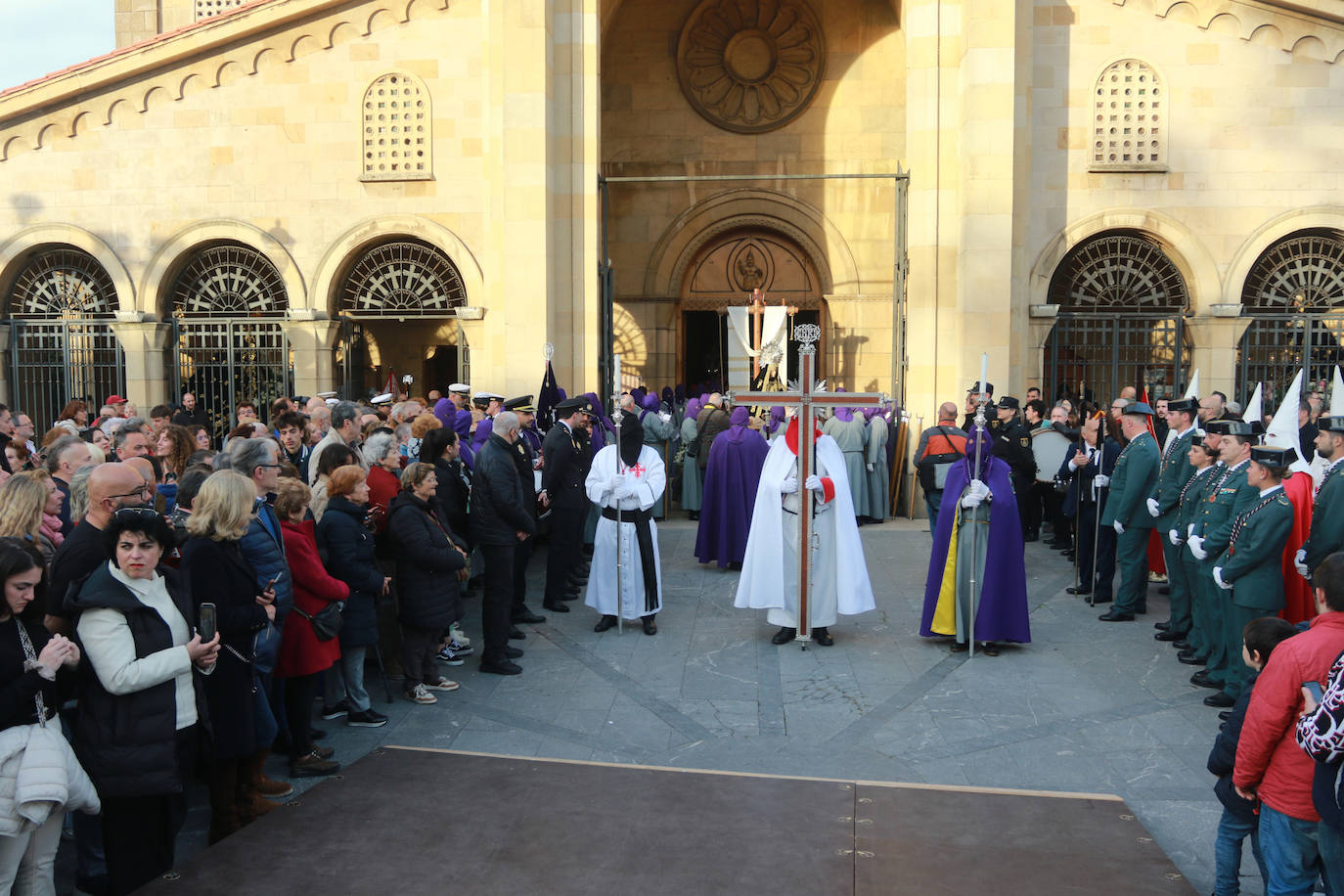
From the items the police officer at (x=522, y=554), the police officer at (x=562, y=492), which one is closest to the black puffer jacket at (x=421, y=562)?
the police officer at (x=522, y=554)

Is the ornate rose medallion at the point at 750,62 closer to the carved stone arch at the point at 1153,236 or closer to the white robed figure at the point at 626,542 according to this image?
the carved stone arch at the point at 1153,236

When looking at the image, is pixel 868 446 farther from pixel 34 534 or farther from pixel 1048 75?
pixel 34 534

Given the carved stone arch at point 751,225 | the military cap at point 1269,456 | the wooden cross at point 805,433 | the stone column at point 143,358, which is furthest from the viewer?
the carved stone arch at point 751,225

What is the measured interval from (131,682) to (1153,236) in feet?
48.1

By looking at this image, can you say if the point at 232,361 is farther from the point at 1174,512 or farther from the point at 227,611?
the point at 1174,512

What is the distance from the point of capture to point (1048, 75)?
1488cm

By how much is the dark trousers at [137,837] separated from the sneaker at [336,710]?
6.93ft

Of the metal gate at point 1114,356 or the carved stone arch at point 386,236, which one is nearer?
the carved stone arch at point 386,236

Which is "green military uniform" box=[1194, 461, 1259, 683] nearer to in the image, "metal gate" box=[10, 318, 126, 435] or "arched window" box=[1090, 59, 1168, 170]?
"arched window" box=[1090, 59, 1168, 170]

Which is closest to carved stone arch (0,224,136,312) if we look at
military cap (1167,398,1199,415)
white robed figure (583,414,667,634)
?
white robed figure (583,414,667,634)

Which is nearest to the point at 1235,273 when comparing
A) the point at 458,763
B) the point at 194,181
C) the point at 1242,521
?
the point at 1242,521

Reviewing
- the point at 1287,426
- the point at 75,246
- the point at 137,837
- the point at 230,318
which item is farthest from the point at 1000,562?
the point at 75,246

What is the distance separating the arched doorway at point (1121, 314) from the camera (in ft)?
50.3

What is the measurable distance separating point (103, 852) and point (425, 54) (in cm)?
1284
